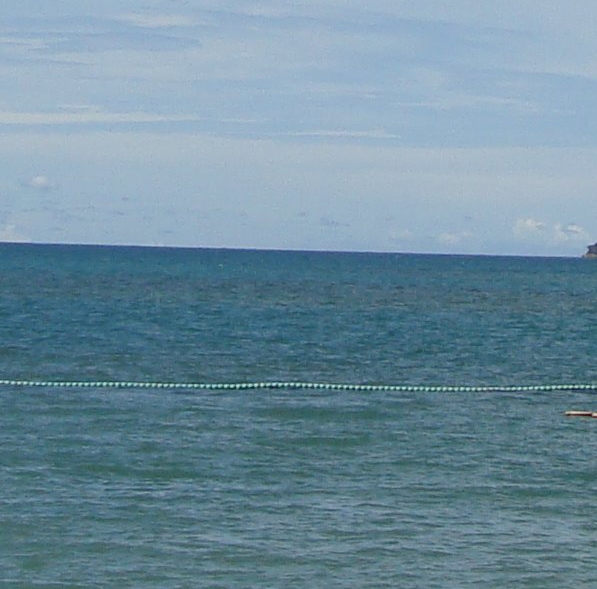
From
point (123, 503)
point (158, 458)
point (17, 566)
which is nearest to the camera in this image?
point (17, 566)

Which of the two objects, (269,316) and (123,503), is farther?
(269,316)

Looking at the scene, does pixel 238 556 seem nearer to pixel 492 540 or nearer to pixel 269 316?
pixel 492 540

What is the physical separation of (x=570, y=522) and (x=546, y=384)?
16.6 m

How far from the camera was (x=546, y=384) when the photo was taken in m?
33.8

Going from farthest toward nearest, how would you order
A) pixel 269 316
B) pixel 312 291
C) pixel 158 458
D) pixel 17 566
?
pixel 312 291, pixel 269 316, pixel 158 458, pixel 17 566

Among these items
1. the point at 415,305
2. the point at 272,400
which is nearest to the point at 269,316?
the point at 415,305

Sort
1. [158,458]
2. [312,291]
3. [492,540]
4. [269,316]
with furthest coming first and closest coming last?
[312,291] → [269,316] → [158,458] → [492,540]

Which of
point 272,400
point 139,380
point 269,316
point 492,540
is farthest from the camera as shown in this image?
point 269,316

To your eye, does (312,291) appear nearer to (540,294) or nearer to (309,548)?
(540,294)

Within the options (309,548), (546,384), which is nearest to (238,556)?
Answer: (309,548)

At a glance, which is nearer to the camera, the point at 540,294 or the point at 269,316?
the point at 269,316

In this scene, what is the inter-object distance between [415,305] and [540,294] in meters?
22.6

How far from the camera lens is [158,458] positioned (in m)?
21.1

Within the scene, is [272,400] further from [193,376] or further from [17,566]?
[17,566]
